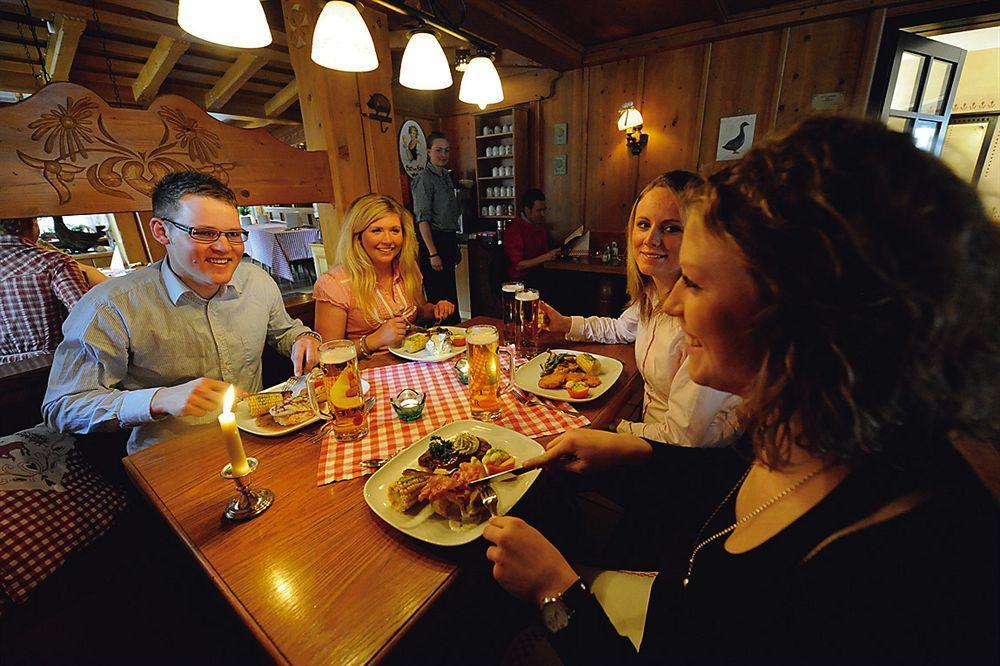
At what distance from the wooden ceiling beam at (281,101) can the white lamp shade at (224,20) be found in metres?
7.24

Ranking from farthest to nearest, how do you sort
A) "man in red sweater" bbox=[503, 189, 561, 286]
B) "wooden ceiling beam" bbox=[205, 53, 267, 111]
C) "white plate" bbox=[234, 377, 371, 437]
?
"wooden ceiling beam" bbox=[205, 53, 267, 111], "man in red sweater" bbox=[503, 189, 561, 286], "white plate" bbox=[234, 377, 371, 437]

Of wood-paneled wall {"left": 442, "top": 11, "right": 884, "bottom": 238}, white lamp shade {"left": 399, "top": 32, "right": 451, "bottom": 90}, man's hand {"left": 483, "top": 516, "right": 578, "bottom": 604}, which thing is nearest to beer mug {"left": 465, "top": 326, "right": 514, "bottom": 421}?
man's hand {"left": 483, "top": 516, "right": 578, "bottom": 604}

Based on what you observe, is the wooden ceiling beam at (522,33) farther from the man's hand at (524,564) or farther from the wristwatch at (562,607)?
the wristwatch at (562,607)

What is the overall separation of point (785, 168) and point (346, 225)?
2331mm

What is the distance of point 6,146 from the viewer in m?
1.62

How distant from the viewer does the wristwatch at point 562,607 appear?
2.67 ft

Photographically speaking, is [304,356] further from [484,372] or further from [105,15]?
[105,15]

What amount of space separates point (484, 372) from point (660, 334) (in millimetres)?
737

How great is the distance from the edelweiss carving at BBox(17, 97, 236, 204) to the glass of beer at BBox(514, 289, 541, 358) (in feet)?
6.36

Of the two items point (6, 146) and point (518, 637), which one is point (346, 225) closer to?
point (6, 146)

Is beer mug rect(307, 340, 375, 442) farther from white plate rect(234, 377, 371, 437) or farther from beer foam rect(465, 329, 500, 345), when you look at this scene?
beer foam rect(465, 329, 500, 345)

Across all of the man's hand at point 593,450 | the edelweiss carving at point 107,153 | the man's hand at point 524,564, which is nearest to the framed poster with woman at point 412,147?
the edelweiss carving at point 107,153

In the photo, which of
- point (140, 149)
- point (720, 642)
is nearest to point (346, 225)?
point (140, 149)

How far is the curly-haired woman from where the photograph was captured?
1.60 feet
